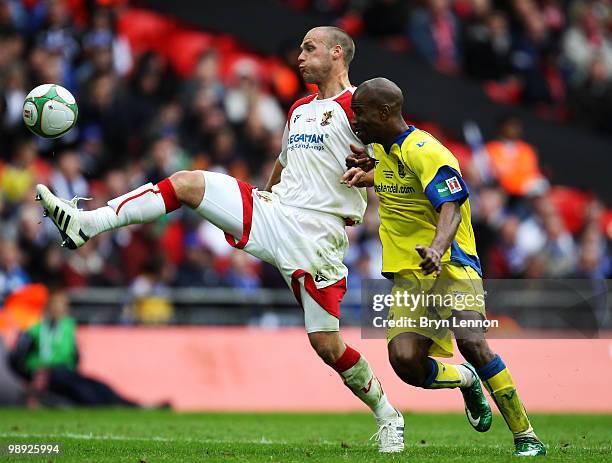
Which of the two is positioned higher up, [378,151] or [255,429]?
[378,151]

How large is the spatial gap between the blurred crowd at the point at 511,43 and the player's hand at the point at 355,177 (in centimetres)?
1161

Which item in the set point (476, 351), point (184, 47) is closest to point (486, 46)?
point (184, 47)

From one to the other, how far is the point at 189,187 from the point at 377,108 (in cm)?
145

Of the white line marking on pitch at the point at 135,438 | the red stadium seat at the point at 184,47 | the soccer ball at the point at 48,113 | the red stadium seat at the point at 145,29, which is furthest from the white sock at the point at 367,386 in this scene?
the red stadium seat at the point at 184,47

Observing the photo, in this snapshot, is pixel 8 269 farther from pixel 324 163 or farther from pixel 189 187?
pixel 324 163

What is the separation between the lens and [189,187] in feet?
29.1

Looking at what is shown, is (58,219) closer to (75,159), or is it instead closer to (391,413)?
(391,413)

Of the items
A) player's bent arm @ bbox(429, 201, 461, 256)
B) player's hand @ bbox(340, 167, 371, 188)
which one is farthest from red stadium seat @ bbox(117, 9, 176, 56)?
player's bent arm @ bbox(429, 201, 461, 256)

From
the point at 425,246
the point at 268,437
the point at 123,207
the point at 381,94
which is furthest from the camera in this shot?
the point at 268,437

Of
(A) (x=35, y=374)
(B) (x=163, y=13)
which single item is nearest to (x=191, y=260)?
(A) (x=35, y=374)

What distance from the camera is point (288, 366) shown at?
1558 cm

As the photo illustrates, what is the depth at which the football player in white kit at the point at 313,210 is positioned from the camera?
355 inches

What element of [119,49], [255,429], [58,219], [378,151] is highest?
[119,49]

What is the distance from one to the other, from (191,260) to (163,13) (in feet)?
14.9
